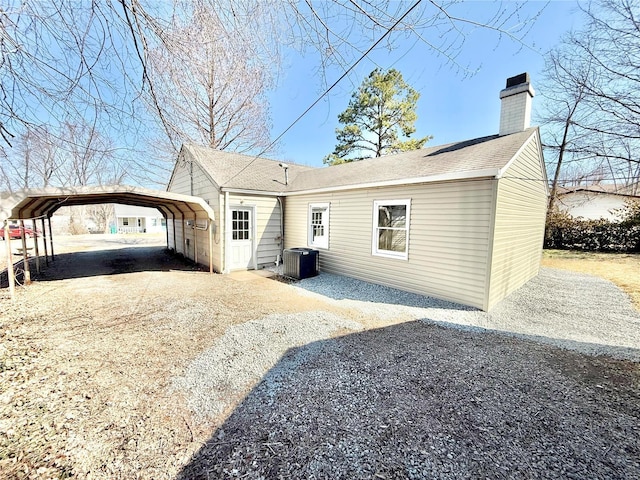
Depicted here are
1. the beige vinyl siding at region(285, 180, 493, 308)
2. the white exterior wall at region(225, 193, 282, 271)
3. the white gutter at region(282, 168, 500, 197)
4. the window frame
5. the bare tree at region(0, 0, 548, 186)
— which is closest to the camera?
the bare tree at region(0, 0, 548, 186)

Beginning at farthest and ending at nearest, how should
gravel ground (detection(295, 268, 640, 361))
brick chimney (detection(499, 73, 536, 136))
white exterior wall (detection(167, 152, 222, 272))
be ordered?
1. white exterior wall (detection(167, 152, 222, 272))
2. brick chimney (detection(499, 73, 536, 136))
3. gravel ground (detection(295, 268, 640, 361))

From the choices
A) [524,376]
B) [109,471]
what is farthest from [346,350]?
[109,471]

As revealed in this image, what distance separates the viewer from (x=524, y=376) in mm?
3238

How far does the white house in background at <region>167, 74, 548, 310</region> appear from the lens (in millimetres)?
5531

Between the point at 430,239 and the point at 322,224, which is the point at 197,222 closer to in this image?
the point at 322,224

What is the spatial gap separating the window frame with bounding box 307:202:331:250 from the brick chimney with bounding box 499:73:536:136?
561 cm

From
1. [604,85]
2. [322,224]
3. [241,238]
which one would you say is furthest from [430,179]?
[604,85]

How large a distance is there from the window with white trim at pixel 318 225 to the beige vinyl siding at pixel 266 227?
66.9 inches

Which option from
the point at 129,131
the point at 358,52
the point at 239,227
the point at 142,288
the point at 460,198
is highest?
the point at 358,52

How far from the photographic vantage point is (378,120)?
18.0 metres

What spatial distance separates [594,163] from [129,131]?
15203 mm

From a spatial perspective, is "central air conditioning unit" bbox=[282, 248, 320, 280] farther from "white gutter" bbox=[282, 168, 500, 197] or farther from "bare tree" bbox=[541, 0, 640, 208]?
"bare tree" bbox=[541, 0, 640, 208]

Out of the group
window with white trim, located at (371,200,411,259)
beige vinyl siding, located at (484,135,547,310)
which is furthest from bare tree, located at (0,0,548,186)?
window with white trim, located at (371,200,411,259)

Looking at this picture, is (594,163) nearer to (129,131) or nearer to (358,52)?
(358,52)
